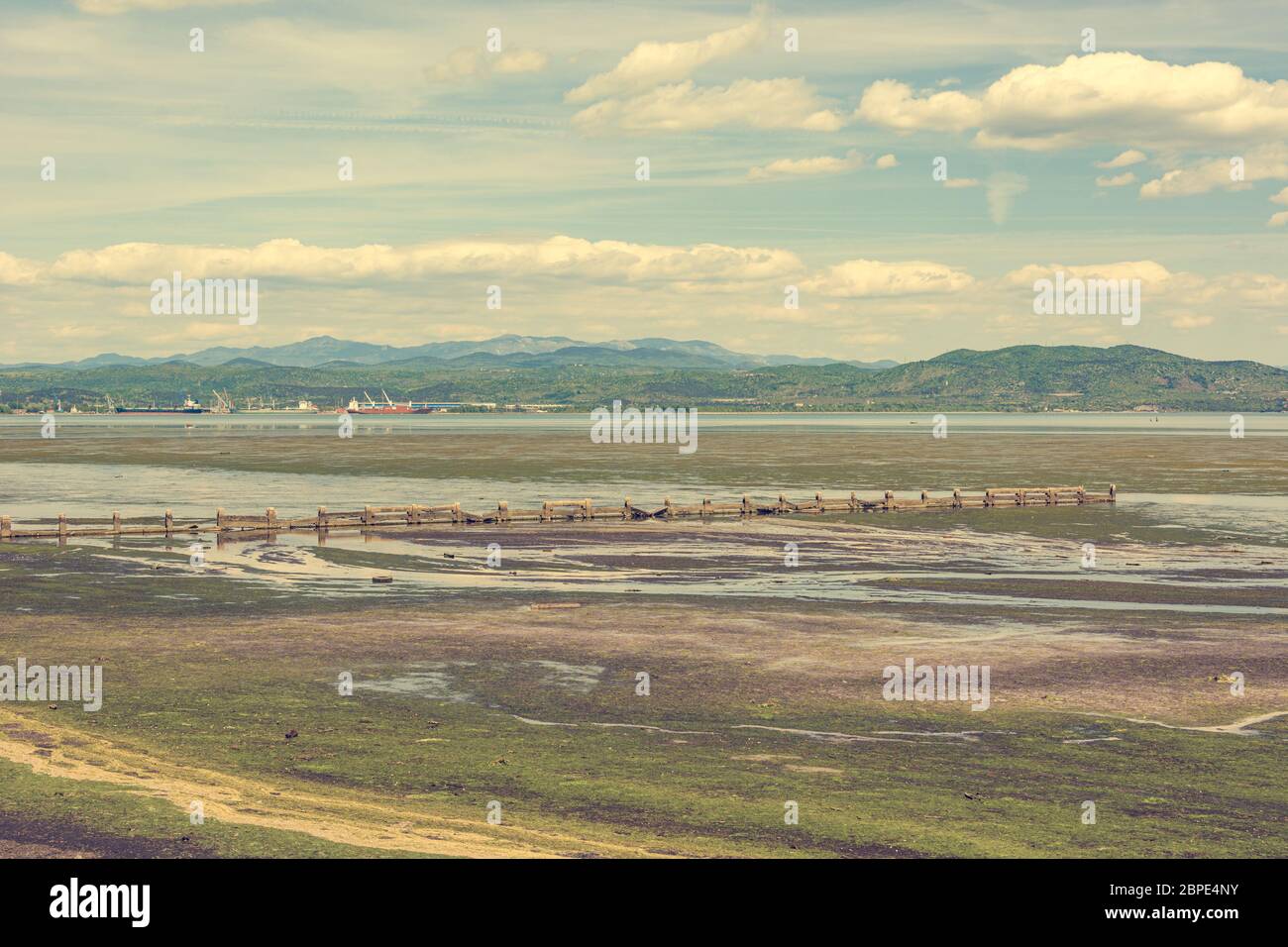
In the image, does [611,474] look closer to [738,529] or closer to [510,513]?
[510,513]

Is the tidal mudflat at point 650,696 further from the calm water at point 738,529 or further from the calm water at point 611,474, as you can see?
the calm water at point 611,474

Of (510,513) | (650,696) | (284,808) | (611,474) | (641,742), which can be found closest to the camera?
(284,808)

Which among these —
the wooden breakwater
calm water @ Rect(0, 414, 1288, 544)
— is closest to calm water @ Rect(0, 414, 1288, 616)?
calm water @ Rect(0, 414, 1288, 544)

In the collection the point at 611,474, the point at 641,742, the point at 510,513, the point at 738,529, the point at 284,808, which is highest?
the point at 611,474

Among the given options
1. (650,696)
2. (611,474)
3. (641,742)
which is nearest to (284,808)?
(641,742)
